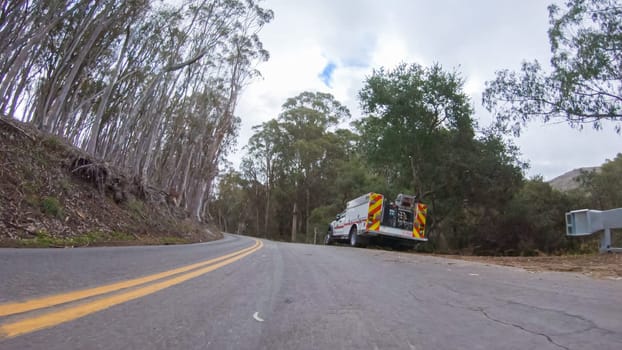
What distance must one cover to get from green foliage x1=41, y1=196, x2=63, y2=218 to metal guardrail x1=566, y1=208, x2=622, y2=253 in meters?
11.3

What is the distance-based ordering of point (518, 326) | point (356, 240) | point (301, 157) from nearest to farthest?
point (518, 326) → point (356, 240) → point (301, 157)

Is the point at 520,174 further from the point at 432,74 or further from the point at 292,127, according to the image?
the point at 292,127

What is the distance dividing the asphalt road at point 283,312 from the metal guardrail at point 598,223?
5.20m

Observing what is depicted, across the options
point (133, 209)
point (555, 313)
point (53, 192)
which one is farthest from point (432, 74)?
point (555, 313)

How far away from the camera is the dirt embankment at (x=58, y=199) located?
6.98 meters

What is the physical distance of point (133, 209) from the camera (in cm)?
1280

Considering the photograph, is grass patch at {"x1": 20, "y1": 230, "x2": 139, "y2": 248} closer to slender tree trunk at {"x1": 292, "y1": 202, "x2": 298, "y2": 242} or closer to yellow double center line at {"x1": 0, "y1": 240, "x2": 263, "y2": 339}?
yellow double center line at {"x1": 0, "y1": 240, "x2": 263, "y2": 339}

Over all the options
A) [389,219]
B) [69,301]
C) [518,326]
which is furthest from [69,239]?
[389,219]

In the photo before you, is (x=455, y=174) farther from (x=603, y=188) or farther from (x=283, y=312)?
(x=283, y=312)

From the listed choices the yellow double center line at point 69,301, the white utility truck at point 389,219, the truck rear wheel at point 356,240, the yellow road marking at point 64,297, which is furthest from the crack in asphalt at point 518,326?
the truck rear wheel at point 356,240

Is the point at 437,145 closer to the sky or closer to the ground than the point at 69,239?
closer to the sky

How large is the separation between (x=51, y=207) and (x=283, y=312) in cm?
708

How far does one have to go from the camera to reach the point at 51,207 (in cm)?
800

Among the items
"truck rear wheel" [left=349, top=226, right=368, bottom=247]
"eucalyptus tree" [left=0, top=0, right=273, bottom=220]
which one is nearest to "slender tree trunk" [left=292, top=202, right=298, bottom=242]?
"eucalyptus tree" [left=0, top=0, right=273, bottom=220]
